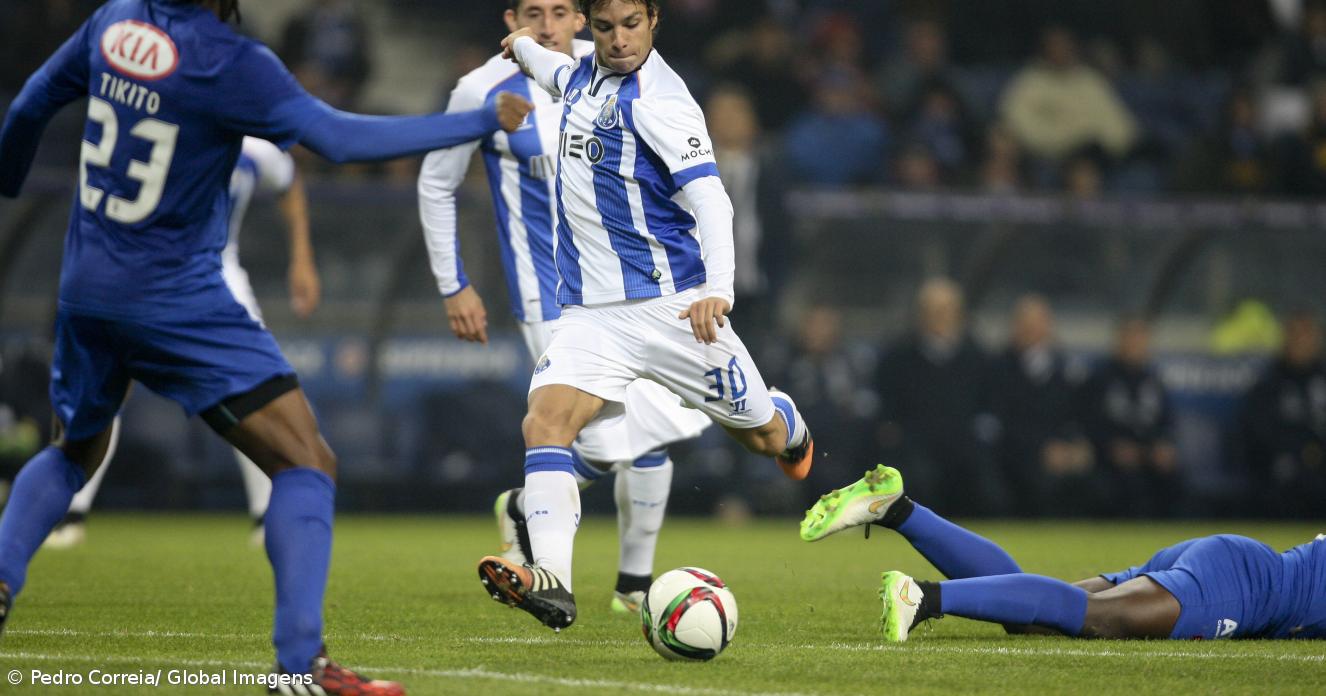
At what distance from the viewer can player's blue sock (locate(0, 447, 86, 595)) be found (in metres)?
4.71

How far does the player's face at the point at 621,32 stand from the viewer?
236 inches

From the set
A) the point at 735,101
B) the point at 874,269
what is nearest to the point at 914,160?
the point at 874,269

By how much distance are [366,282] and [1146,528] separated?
617cm

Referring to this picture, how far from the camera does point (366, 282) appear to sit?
500 inches

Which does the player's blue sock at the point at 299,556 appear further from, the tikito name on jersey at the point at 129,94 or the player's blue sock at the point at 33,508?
the tikito name on jersey at the point at 129,94

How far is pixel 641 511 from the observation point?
286 inches

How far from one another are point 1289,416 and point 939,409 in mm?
2825

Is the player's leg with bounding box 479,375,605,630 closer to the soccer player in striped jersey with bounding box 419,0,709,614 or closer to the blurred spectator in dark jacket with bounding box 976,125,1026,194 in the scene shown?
the soccer player in striped jersey with bounding box 419,0,709,614

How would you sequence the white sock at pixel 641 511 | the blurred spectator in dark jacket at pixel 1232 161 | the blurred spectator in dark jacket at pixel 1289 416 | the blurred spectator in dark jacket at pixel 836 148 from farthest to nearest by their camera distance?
the blurred spectator in dark jacket at pixel 1232 161, the blurred spectator in dark jacket at pixel 836 148, the blurred spectator in dark jacket at pixel 1289 416, the white sock at pixel 641 511

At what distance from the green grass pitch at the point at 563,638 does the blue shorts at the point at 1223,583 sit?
3.8 inches

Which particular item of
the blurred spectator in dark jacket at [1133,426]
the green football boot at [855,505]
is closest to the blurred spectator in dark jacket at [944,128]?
the blurred spectator in dark jacket at [1133,426]

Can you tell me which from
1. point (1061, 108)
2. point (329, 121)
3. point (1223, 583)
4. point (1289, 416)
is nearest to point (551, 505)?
point (329, 121)

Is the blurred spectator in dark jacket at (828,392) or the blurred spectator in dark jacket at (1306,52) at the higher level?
the blurred spectator in dark jacket at (1306,52)

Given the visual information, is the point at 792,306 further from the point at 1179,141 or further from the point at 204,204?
the point at 204,204
